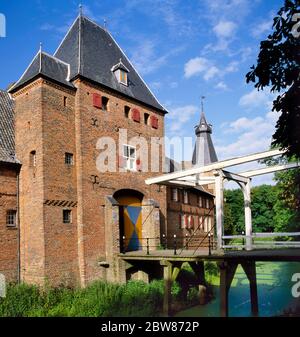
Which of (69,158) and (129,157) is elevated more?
(129,157)

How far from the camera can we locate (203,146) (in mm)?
36875

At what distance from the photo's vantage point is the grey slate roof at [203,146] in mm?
36250

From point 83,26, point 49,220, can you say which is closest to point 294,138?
point 49,220

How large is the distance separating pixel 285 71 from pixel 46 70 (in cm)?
1128

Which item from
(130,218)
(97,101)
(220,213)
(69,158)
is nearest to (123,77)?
(97,101)

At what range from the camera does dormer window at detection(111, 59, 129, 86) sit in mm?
17547

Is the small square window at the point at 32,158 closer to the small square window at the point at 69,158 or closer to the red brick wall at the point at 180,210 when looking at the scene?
the small square window at the point at 69,158

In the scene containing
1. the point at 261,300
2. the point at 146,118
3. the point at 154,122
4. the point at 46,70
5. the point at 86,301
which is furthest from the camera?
the point at 154,122

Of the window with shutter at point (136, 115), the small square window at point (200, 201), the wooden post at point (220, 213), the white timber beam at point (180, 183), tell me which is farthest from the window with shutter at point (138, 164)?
the small square window at point (200, 201)

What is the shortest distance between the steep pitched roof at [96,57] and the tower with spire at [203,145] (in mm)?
17333

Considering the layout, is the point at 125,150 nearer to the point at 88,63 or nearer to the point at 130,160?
the point at 130,160

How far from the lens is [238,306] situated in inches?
576
